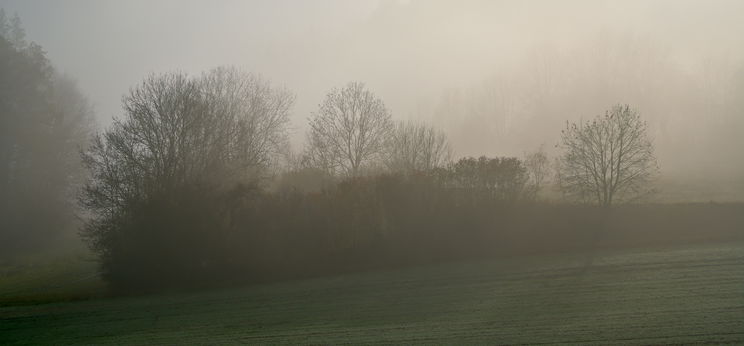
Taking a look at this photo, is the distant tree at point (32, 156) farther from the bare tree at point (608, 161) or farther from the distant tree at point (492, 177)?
the bare tree at point (608, 161)

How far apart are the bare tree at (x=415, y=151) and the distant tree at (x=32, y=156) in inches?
1339

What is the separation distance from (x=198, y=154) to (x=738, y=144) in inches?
3036

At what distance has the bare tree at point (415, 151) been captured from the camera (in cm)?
5772

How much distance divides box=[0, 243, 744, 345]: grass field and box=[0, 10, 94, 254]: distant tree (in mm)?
29313

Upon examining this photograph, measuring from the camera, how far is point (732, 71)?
101m

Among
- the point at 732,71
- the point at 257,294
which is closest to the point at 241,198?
the point at 257,294

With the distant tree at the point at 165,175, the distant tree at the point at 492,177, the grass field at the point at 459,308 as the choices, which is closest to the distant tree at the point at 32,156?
the distant tree at the point at 165,175

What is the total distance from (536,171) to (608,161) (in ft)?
18.7

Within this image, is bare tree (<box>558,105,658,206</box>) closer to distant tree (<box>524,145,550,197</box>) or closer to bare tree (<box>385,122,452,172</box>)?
distant tree (<box>524,145,550,197</box>)

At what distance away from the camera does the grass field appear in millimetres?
19594

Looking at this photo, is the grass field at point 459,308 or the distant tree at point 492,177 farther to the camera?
the distant tree at point 492,177

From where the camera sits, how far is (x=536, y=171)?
5162 centimetres

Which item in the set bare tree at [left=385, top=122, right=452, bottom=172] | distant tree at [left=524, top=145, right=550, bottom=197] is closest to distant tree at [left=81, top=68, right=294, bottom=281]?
bare tree at [left=385, top=122, right=452, bottom=172]

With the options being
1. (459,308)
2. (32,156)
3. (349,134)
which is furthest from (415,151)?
(32,156)
